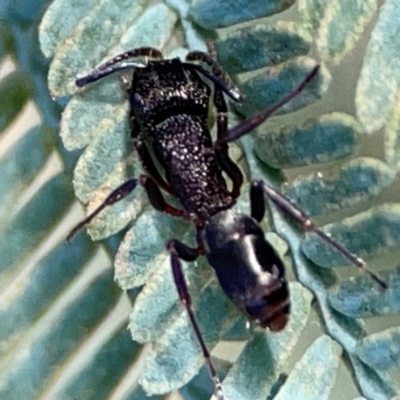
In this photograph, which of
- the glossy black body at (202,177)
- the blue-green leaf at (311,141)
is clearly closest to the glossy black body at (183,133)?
the glossy black body at (202,177)

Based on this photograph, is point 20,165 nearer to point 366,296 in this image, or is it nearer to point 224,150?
point 224,150

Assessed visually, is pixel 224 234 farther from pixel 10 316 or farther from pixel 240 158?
pixel 10 316

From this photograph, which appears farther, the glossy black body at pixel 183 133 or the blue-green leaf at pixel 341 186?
the glossy black body at pixel 183 133

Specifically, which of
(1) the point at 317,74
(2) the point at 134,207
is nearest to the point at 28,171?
(2) the point at 134,207

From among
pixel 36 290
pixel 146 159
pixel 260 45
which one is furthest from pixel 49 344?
pixel 260 45

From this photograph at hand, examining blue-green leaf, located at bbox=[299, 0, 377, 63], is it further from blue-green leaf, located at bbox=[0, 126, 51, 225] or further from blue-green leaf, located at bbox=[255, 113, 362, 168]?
blue-green leaf, located at bbox=[0, 126, 51, 225]

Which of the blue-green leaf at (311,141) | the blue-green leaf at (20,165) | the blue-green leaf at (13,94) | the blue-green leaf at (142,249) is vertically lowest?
the blue-green leaf at (142,249)

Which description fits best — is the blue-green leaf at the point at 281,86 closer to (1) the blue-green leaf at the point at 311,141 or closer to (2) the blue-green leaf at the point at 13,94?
(1) the blue-green leaf at the point at 311,141

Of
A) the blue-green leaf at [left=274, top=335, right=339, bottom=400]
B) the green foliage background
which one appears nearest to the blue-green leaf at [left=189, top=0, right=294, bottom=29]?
the green foliage background
